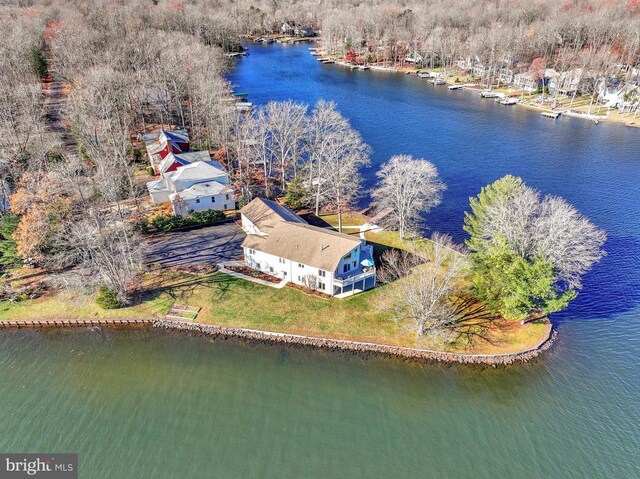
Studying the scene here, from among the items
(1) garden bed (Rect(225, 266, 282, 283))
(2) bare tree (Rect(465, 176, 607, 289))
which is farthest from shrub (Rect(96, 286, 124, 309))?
(2) bare tree (Rect(465, 176, 607, 289))

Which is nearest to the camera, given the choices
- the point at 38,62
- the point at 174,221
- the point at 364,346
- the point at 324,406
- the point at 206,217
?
the point at 324,406

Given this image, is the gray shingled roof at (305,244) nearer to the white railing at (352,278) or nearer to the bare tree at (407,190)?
the white railing at (352,278)

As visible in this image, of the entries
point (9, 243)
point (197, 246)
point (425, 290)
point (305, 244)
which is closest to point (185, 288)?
point (197, 246)

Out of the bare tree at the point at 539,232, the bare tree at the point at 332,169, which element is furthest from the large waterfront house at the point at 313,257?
the bare tree at the point at 332,169

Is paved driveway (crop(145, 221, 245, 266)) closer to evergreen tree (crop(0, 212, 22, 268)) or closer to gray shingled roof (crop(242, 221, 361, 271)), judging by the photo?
gray shingled roof (crop(242, 221, 361, 271))

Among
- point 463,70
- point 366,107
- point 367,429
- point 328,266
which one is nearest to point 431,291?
Answer: point 328,266

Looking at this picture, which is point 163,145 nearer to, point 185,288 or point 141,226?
point 141,226

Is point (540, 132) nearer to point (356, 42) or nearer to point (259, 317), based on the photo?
point (259, 317)
